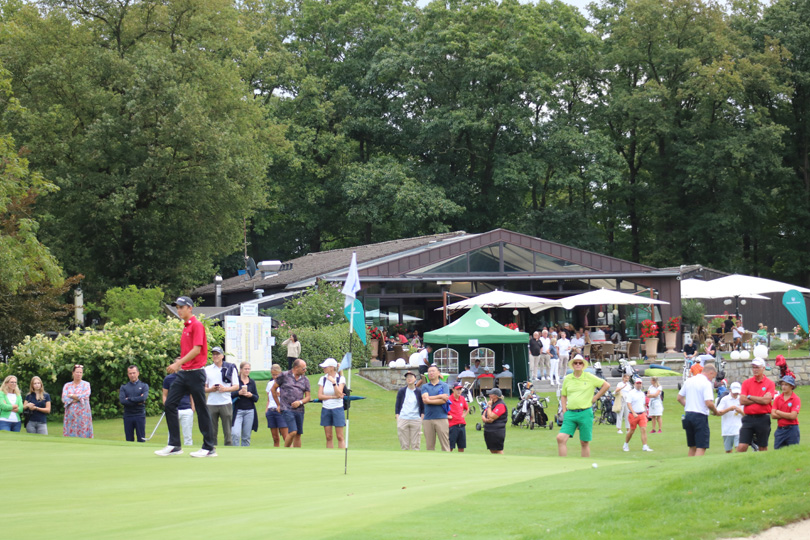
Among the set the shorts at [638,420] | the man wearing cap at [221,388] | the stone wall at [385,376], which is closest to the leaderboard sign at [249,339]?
the stone wall at [385,376]

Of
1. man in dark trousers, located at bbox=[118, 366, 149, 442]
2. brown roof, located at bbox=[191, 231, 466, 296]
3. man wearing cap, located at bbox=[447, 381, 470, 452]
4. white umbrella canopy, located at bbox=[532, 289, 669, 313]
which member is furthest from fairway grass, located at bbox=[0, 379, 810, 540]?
brown roof, located at bbox=[191, 231, 466, 296]

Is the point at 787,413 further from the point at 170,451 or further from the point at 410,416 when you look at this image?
the point at 170,451

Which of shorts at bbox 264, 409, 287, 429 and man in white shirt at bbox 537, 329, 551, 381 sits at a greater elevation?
man in white shirt at bbox 537, 329, 551, 381

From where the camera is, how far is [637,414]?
18.9 m

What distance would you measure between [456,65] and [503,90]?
3353 mm

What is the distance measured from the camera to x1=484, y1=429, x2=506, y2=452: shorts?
50.2 feet

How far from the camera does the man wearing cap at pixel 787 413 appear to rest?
13273 mm

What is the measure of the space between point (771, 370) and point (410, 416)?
19348 mm

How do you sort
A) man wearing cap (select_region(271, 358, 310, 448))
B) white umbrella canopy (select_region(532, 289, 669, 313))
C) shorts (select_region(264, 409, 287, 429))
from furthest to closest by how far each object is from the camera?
white umbrella canopy (select_region(532, 289, 669, 313)) → shorts (select_region(264, 409, 287, 429)) → man wearing cap (select_region(271, 358, 310, 448))

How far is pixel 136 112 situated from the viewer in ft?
117

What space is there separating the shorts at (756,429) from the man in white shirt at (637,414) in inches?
184

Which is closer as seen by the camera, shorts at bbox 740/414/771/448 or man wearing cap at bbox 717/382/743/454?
shorts at bbox 740/414/771/448

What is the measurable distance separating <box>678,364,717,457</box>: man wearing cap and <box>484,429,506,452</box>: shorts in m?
2.90

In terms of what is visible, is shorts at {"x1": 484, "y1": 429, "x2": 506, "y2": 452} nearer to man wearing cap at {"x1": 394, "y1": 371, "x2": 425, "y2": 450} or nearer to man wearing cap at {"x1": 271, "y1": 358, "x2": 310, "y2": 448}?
man wearing cap at {"x1": 394, "y1": 371, "x2": 425, "y2": 450}
